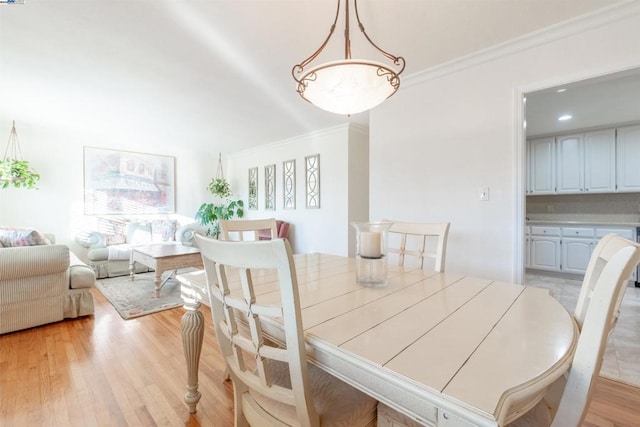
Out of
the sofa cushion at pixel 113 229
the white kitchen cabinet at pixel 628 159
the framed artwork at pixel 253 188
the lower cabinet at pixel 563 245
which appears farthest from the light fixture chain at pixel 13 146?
the white kitchen cabinet at pixel 628 159

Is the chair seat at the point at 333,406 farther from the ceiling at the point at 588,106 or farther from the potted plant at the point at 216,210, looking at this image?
the potted plant at the point at 216,210

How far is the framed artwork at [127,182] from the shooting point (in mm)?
4785

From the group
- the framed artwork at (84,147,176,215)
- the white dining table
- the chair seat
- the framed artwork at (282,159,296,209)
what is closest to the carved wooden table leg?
the white dining table

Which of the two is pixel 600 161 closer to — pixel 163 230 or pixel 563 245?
pixel 563 245

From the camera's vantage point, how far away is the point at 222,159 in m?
6.43

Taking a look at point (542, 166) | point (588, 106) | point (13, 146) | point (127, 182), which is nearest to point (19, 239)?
point (13, 146)

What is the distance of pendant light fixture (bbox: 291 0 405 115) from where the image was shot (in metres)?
1.31

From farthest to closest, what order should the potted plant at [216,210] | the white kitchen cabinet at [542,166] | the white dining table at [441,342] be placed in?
the potted plant at [216,210] → the white kitchen cabinet at [542,166] → the white dining table at [441,342]

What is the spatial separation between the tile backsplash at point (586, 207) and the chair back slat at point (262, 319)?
541 cm

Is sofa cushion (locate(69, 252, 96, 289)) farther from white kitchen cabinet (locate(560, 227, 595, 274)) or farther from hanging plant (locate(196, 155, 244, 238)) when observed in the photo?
white kitchen cabinet (locate(560, 227, 595, 274))

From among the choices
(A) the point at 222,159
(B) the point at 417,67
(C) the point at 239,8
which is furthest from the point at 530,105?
(A) the point at 222,159

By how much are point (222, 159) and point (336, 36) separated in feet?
16.4

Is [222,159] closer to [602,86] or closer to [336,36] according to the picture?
[336,36]

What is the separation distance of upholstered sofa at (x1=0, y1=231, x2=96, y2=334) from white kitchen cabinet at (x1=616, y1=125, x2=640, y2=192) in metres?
6.54
